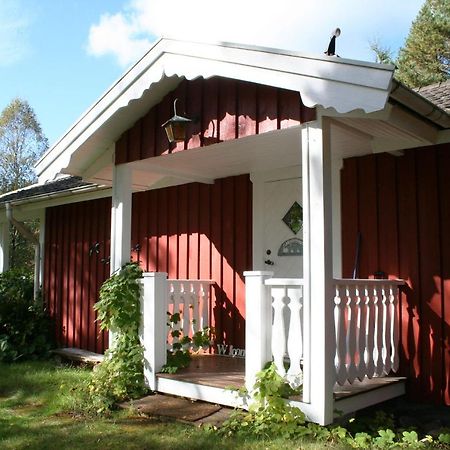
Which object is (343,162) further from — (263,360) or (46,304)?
(46,304)

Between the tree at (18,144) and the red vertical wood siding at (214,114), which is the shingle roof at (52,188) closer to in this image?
the red vertical wood siding at (214,114)

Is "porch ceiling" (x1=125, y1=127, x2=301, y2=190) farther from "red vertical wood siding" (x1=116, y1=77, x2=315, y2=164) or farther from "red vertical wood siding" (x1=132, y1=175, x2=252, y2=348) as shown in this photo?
"red vertical wood siding" (x1=132, y1=175, x2=252, y2=348)

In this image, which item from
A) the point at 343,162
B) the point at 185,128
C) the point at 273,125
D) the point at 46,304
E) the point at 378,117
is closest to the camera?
the point at 378,117

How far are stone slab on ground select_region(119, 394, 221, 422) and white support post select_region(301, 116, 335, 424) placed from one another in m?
1.02

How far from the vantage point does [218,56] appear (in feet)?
14.2

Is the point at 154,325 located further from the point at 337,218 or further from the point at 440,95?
the point at 440,95

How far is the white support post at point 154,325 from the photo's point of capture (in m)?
5.09

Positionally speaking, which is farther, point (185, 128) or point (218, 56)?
point (185, 128)

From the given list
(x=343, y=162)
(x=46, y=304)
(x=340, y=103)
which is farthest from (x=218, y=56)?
(x=46, y=304)

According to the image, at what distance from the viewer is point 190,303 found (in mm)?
6344

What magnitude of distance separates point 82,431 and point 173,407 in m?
0.79

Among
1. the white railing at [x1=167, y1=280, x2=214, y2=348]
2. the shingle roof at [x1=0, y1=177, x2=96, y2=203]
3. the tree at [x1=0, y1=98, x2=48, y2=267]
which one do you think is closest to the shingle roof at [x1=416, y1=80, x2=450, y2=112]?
the white railing at [x1=167, y1=280, x2=214, y2=348]

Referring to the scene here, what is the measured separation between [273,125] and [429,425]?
2.70 metres

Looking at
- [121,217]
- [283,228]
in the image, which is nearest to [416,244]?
[283,228]
